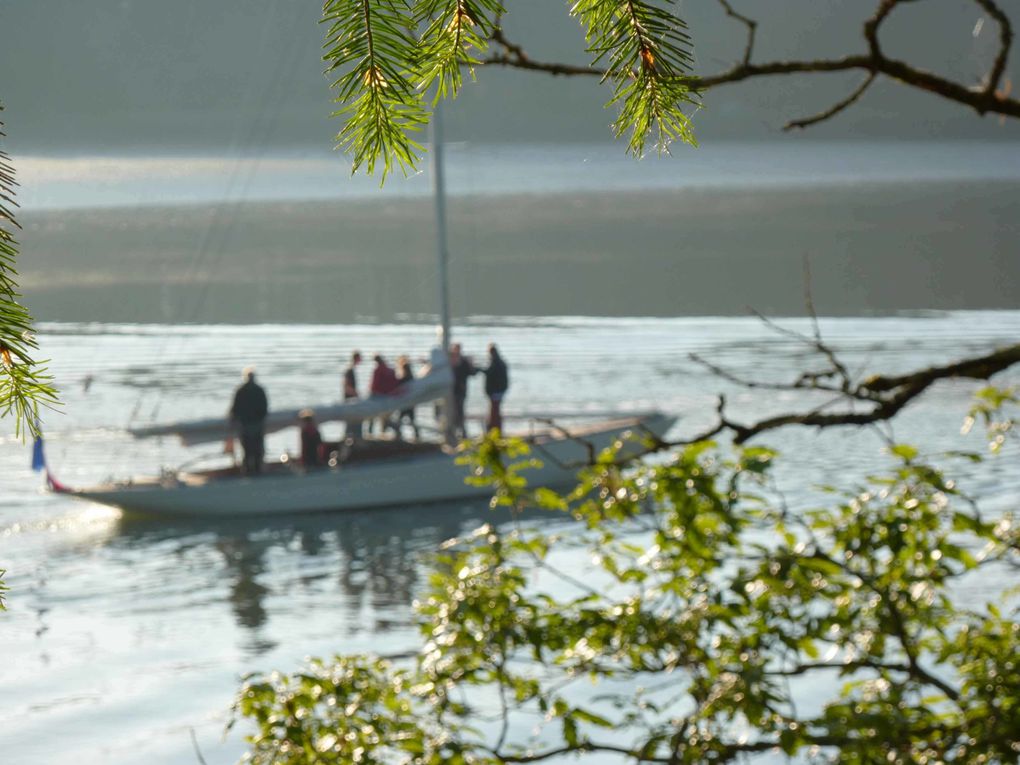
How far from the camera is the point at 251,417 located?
26.1 m

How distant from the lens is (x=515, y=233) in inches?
4660

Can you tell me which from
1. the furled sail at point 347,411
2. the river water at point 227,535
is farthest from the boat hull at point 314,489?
the furled sail at point 347,411

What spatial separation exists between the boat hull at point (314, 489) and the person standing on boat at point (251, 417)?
1.25 feet

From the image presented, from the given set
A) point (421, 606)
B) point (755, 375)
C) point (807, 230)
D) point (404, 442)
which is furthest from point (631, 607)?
point (807, 230)

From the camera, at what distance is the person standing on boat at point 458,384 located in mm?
28406

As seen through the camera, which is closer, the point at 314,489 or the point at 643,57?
the point at 643,57

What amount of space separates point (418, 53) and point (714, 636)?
3.17m

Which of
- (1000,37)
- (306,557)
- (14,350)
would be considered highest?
(1000,37)

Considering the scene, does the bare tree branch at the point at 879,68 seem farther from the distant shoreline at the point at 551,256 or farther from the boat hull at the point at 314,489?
the distant shoreline at the point at 551,256

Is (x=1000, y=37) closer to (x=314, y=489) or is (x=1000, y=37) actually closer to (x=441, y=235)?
(x=314, y=489)

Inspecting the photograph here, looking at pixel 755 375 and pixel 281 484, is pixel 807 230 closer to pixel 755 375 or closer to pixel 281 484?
pixel 755 375

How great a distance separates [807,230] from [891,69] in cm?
11140

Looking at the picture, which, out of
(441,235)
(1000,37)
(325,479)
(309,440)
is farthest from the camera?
(441,235)

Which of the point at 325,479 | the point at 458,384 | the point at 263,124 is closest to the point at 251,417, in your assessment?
the point at 325,479
